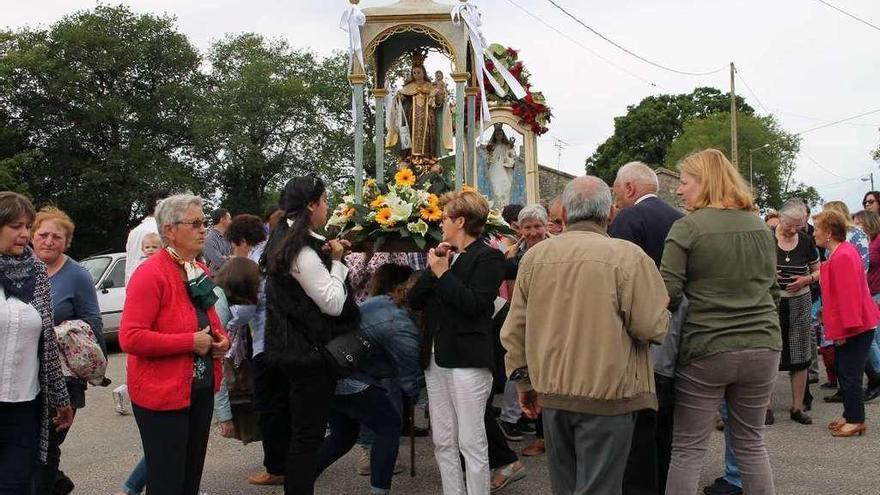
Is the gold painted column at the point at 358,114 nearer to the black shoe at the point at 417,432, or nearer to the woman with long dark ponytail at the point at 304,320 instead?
the black shoe at the point at 417,432

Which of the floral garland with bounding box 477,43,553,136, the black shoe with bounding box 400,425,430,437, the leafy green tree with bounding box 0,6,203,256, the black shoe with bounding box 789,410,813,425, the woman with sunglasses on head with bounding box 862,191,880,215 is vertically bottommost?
the black shoe with bounding box 400,425,430,437

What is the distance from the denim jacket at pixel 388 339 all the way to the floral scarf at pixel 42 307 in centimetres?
180

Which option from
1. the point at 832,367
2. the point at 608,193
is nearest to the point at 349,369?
the point at 608,193

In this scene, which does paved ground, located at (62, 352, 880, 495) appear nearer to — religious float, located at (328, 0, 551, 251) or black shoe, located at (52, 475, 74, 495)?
black shoe, located at (52, 475, 74, 495)

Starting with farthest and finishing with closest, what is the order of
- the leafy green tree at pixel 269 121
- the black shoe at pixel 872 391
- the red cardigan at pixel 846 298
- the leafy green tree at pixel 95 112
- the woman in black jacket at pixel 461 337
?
1. the leafy green tree at pixel 269 121
2. the leafy green tree at pixel 95 112
3. the black shoe at pixel 872 391
4. the red cardigan at pixel 846 298
5. the woman in black jacket at pixel 461 337

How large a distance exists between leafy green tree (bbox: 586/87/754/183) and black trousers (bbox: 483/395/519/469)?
178 ft

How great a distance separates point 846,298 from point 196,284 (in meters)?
5.19

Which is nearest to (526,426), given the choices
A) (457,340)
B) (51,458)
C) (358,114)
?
(457,340)

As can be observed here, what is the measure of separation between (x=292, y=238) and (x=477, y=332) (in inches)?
45.7

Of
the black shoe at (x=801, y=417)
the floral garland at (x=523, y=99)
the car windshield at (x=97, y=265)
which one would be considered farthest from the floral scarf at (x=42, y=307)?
the floral garland at (x=523, y=99)

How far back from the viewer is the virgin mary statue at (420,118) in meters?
8.61

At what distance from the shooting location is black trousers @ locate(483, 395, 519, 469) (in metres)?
5.00

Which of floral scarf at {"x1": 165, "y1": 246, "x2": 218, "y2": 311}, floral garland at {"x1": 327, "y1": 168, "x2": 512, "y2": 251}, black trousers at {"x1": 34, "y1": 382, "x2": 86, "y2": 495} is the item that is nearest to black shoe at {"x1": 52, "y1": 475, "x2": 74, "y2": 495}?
black trousers at {"x1": 34, "y1": 382, "x2": 86, "y2": 495}

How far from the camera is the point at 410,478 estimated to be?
5.59m
